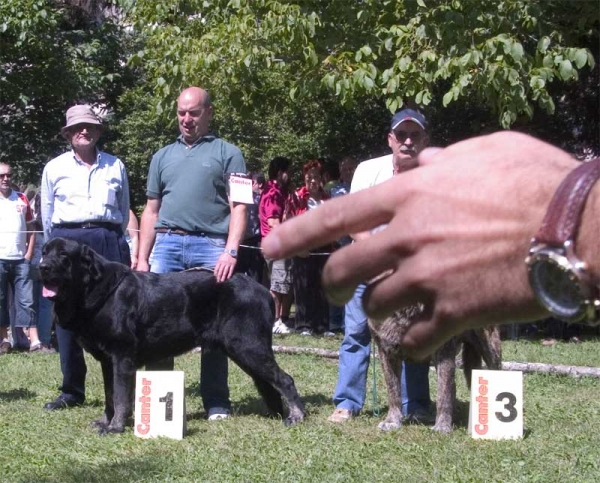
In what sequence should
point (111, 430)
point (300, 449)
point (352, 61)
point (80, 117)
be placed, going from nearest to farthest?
point (300, 449) → point (111, 430) → point (80, 117) → point (352, 61)

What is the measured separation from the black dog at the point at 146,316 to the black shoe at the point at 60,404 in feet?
2.58

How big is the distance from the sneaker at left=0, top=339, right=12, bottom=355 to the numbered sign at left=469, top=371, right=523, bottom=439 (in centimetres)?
691

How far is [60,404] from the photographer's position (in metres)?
6.89

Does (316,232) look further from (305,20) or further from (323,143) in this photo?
(323,143)

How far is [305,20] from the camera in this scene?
10.1m

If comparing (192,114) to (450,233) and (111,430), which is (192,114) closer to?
(111,430)

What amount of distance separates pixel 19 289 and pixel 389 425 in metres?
6.38

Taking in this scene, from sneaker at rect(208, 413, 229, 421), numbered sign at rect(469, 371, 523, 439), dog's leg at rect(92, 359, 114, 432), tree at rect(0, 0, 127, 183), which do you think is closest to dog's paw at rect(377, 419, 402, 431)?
numbered sign at rect(469, 371, 523, 439)

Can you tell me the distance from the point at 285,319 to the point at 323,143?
203 inches

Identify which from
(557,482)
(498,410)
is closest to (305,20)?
(498,410)

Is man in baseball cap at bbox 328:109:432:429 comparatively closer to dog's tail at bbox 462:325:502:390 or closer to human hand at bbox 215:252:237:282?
dog's tail at bbox 462:325:502:390

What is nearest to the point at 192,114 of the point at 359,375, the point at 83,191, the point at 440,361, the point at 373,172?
the point at 83,191

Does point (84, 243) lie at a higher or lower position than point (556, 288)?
higher

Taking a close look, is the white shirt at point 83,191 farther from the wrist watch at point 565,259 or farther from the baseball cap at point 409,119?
the wrist watch at point 565,259
